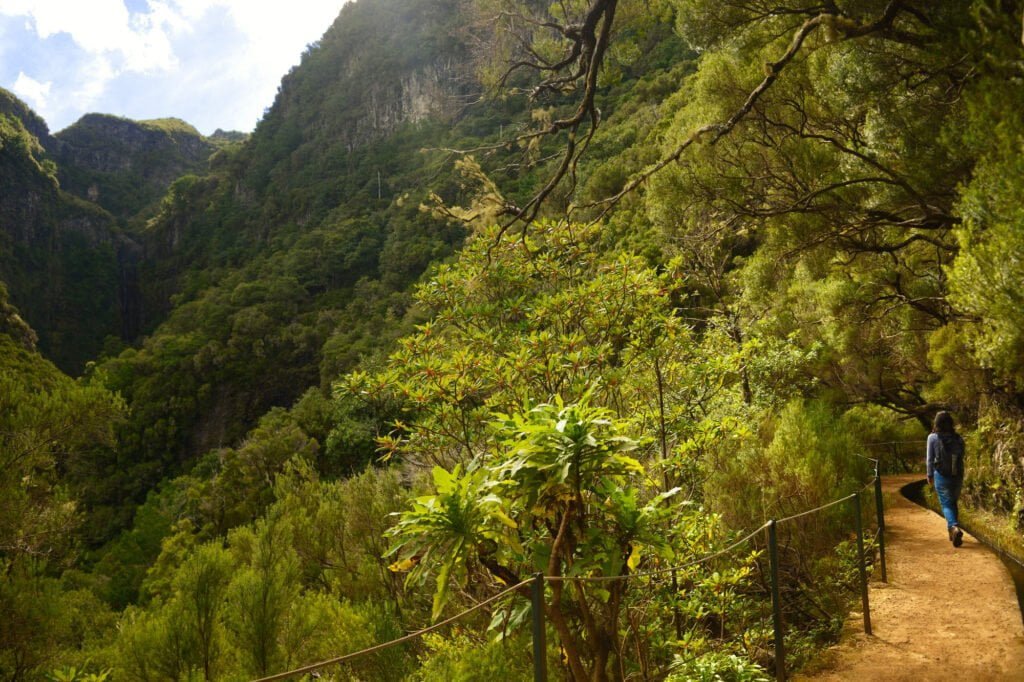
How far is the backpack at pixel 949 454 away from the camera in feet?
16.5

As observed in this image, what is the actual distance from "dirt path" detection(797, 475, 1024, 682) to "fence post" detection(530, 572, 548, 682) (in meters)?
2.63

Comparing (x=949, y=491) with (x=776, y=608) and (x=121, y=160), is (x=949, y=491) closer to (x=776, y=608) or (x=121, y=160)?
(x=776, y=608)

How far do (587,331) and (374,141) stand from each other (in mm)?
85184

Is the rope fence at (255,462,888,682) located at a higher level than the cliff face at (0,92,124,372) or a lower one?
lower

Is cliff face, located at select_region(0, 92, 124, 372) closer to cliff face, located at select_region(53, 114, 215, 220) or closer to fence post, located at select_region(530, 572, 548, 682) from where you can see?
cliff face, located at select_region(53, 114, 215, 220)

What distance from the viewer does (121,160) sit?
113 metres

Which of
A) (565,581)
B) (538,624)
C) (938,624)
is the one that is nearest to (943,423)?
(938,624)

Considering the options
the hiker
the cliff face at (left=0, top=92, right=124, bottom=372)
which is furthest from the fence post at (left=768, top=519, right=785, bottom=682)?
the cliff face at (left=0, top=92, right=124, bottom=372)

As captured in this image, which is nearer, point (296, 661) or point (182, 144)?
point (296, 661)

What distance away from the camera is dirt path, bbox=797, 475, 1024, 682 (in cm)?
325

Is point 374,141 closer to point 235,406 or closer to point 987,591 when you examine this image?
point 235,406

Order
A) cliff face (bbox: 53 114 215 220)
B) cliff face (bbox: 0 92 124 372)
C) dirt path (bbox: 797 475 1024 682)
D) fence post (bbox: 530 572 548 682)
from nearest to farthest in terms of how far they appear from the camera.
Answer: fence post (bbox: 530 572 548 682) → dirt path (bbox: 797 475 1024 682) → cliff face (bbox: 0 92 124 372) → cliff face (bbox: 53 114 215 220)

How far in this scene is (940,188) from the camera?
15.3ft

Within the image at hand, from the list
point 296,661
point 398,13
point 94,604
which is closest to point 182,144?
point 398,13
